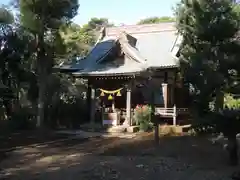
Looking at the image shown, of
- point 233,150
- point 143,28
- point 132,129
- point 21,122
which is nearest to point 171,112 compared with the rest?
point 132,129

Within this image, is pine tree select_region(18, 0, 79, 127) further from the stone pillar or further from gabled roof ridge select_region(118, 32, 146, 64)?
the stone pillar

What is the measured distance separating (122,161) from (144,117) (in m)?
8.09

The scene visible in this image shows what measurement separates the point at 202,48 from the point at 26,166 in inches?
445

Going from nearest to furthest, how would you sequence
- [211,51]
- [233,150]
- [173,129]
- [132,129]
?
[233,150], [211,51], [173,129], [132,129]

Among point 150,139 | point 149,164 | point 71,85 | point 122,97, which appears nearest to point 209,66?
point 150,139

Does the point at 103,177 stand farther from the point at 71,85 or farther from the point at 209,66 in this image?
the point at 71,85

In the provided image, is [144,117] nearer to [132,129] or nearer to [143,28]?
[132,129]

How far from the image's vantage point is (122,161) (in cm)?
1159

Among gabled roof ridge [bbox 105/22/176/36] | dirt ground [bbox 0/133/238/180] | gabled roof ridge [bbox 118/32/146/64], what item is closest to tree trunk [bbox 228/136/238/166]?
dirt ground [bbox 0/133/238/180]

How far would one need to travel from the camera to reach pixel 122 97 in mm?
23016

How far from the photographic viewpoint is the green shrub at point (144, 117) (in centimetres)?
1939

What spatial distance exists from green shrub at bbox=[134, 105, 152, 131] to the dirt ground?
3.11 metres

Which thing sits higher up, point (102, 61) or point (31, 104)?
point (102, 61)

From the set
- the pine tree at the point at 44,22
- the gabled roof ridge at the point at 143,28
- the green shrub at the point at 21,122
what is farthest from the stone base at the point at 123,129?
the gabled roof ridge at the point at 143,28
